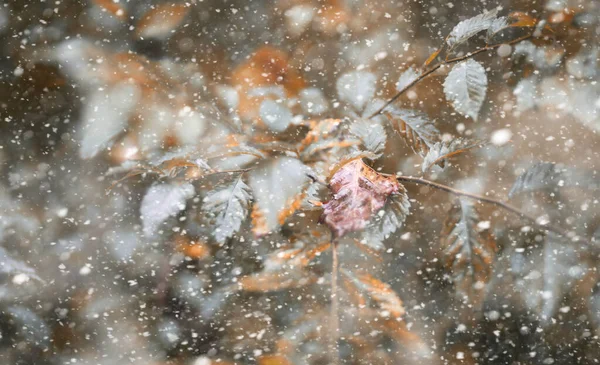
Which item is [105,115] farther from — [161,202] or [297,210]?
[297,210]

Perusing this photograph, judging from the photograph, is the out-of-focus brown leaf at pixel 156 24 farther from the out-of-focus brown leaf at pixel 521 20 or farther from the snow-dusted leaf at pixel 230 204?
the out-of-focus brown leaf at pixel 521 20

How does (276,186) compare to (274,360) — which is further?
(274,360)

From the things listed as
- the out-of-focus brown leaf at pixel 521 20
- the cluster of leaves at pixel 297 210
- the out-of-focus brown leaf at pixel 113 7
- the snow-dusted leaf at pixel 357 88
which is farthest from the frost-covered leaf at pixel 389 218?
the out-of-focus brown leaf at pixel 113 7

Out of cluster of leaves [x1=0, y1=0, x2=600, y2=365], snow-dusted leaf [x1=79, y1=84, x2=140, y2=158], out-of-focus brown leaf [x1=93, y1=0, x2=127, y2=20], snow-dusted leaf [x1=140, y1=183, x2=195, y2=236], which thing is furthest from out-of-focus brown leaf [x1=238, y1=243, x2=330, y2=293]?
out-of-focus brown leaf [x1=93, y1=0, x2=127, y2=20]

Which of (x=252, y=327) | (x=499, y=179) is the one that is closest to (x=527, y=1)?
(x=499, y=179)

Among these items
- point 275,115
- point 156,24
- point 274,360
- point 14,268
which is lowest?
point 274,360

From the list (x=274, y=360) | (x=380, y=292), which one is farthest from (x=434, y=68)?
(x=274, y=360)

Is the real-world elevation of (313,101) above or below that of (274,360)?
above
